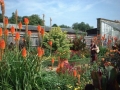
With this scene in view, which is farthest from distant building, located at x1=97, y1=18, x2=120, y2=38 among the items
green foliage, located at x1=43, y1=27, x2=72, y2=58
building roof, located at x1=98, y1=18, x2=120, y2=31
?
green foliage, located at x1=43, y1=27, x2=72, y2=58

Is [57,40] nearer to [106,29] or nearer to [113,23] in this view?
[106,29]

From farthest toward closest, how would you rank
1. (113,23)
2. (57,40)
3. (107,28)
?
(113,23) → (107,28) → (57,40)

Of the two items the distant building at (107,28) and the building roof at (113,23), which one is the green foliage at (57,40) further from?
the building roof at (113,23)

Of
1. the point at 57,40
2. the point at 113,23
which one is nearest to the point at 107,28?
the point at 113,23

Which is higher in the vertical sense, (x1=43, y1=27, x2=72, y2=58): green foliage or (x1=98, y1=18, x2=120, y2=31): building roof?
(x1=98, y1=18, x2=120, y2=31): building roof

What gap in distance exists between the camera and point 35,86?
4410 mm

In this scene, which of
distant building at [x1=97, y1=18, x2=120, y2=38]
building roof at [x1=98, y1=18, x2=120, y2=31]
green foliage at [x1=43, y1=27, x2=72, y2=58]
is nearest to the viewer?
green foliage at [x1=43, y1=27, x2=72, y2=58]

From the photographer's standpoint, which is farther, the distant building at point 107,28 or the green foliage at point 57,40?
the distant building at point 107,28

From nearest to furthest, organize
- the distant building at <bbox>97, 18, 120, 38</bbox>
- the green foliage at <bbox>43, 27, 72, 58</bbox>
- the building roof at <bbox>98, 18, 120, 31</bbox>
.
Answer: the green foliage at <bbox>43, 27, 72, 58</bbox> → the distant building at <bbox>97, 18, 120, 38</bbox> → the building roof at <bbox>98, 18, 120, 31</bbox>

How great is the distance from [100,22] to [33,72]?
90.0ft

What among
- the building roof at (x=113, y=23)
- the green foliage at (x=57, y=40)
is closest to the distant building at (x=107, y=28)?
the building roof at (x=113, y=23)

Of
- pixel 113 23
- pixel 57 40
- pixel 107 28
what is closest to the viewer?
pixel 57 40

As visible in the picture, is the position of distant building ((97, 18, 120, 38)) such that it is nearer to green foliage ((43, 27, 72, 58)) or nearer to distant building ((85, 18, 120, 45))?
distant building ((85, 18, 120, 45))

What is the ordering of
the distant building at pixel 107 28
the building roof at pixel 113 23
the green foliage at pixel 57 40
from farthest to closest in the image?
the building roof at pixel 113 23
the distant building at pixel 107 28
the green foliage at pixel 57 40
